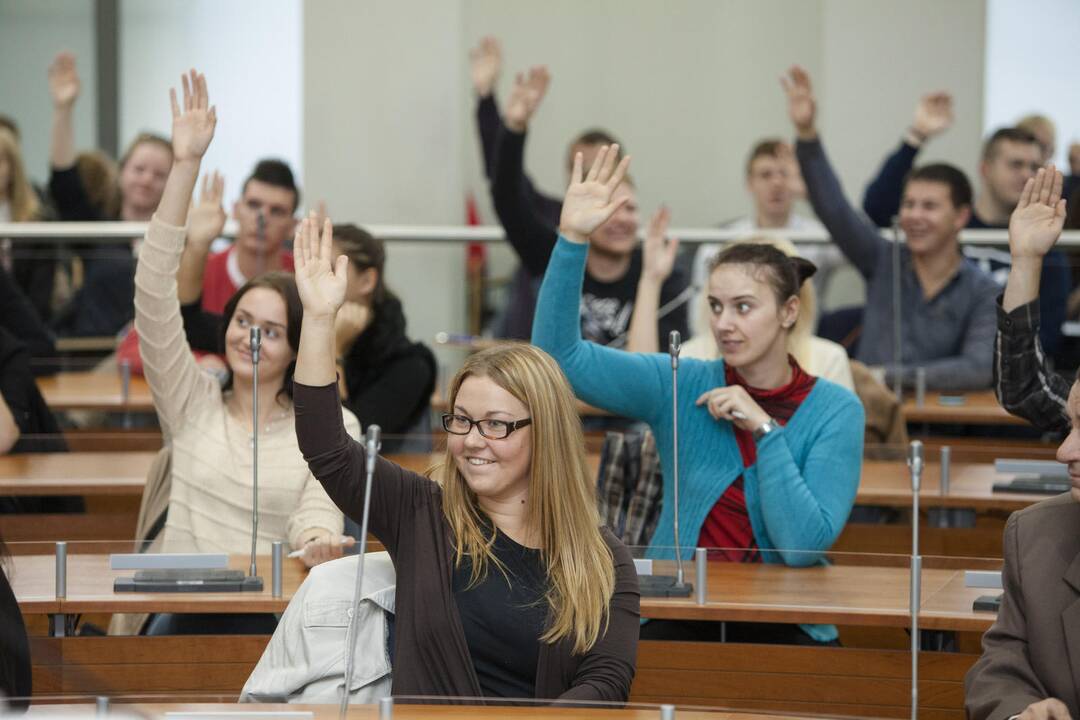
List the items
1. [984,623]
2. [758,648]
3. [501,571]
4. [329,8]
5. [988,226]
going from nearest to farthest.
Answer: [501,571] < [984,623] < [758,648] < [988,226] < [329,8]

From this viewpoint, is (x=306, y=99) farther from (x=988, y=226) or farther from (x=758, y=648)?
(x=758, y=648)

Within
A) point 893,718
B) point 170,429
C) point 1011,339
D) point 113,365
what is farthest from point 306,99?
point 893,718

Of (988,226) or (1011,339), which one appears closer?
(1011,339)

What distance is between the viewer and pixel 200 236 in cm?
412

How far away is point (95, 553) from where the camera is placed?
301cm

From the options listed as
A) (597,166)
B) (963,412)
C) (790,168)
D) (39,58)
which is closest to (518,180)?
(790,168)

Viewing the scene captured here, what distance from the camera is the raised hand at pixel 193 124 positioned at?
329cm

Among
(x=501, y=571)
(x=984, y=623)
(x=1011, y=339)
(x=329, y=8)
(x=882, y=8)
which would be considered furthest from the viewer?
(x=882, y=8)

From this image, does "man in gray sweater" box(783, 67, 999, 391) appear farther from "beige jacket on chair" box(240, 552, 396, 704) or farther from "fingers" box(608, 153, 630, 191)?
"beige jacket on chair" box(240, 552, 396, 704)

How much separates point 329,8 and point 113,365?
7.41 feet

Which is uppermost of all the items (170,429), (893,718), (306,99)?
(306,99)

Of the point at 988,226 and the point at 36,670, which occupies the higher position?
the point at 988,226

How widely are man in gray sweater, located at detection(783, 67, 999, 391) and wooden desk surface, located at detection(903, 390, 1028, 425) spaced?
0.13 meters

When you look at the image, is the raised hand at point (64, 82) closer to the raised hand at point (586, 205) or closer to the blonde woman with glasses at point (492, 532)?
the raised hand at point (586, 205)
